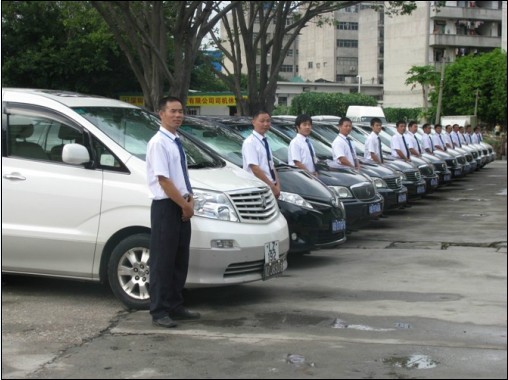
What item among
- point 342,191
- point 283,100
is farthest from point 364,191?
point 283,100

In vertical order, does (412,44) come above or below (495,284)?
above

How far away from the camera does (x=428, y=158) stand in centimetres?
1970

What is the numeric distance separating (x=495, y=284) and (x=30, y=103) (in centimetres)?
493

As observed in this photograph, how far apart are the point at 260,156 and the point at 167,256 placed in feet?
9.48

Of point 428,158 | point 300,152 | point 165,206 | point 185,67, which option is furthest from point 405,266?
point 428,158

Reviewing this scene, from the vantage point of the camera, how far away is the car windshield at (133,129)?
7.09 m

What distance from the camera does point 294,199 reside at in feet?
28.8

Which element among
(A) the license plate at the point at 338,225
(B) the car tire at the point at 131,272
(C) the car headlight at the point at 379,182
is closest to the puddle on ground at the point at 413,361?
(B) the car tire at the point at 131,272

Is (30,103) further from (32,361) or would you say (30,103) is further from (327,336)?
(327,336)

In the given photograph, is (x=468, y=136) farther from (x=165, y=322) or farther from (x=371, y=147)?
(x=165, y=322)

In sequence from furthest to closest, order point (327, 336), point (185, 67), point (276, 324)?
point (185, 67)
point (276, 324)
point (327, 336)

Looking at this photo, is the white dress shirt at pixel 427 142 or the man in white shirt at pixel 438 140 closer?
the white dress shirt at pixel 427 142

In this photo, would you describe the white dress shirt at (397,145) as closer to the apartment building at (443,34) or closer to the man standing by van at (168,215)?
the man standing by van at (168,215)

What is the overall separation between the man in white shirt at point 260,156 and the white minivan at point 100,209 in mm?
1355
